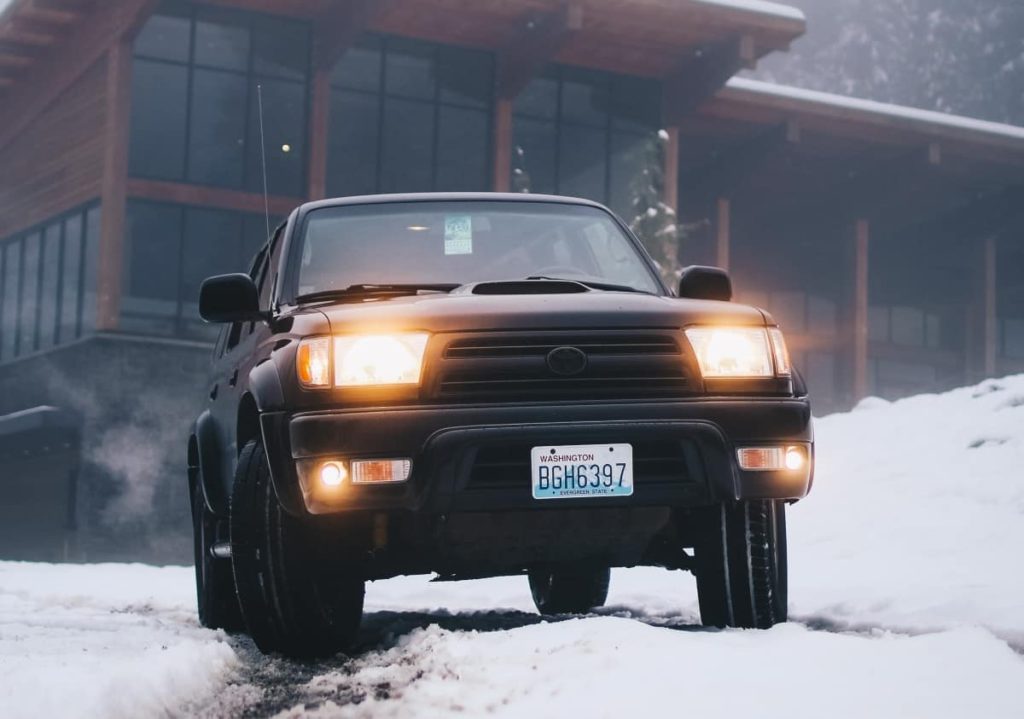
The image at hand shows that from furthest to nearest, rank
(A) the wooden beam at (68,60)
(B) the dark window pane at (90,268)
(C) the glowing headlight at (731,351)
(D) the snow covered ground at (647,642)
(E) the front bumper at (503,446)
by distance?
(B) the dark window pane at (90,268) < (A) the wooden beam at (68,60) < (C) the glowing headlight at (731,351) < (E) the front bumper at (503,446) < (D) the snow covered ground at (647,642)

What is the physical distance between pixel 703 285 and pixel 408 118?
2508cm

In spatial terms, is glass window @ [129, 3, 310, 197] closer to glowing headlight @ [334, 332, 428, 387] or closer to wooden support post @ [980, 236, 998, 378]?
wooden support post @ [980, 236, 998, 378]

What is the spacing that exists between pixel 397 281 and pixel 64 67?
1013 inches

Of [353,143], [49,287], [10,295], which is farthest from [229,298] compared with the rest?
[10,295]

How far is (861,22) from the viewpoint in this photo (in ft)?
299

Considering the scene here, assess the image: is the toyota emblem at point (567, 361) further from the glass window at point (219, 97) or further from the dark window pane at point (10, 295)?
the dark window pane at point (10, 295)

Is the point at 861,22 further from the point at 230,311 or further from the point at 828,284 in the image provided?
the point at 230,311

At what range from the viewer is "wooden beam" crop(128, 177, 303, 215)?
91.6ft

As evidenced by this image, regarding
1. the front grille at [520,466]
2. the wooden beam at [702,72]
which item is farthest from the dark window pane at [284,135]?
the front grille at [520,466]

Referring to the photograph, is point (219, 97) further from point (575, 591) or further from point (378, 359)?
point (378, 359)

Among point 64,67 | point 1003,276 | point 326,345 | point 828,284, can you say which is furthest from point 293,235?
point 1003,276

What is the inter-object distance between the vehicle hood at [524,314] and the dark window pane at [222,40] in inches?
970

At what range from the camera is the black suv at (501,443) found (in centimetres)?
506

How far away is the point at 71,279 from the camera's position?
97.0 ft
